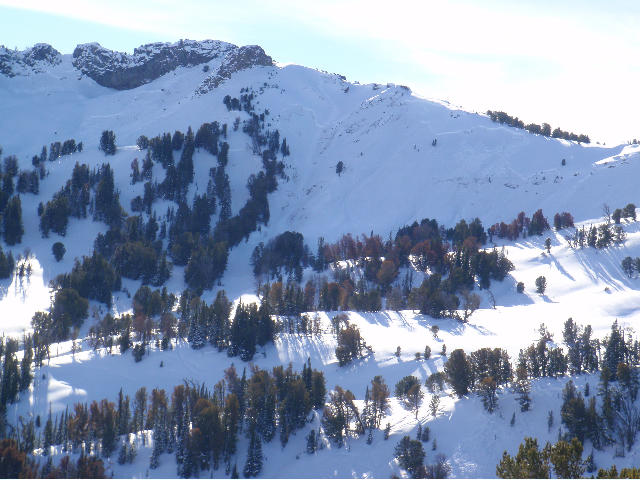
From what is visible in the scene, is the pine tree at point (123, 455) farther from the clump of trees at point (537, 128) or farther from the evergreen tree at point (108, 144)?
the clump of trees at point (537, 128)

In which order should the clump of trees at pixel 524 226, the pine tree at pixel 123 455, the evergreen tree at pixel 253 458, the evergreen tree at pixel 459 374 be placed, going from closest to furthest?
the evergreen tree at pixel 253 458, the pine tree at pixel 123 455, the evergreen tree at pixel 459 374, the clump of trees at pixel 524 226

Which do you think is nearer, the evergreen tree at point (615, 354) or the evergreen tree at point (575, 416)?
the evergreen tree at point (575, 416)

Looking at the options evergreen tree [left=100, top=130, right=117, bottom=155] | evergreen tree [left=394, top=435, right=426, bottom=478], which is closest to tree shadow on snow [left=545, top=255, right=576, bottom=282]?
evergreen tree [left=394, top=435, right=426, bottom=478]

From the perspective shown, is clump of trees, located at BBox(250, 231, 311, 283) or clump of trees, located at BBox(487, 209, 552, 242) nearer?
clump of trees, located at BBox(487, 209, 552, 242)

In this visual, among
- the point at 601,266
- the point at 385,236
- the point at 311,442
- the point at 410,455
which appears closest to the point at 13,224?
the point at 385,236

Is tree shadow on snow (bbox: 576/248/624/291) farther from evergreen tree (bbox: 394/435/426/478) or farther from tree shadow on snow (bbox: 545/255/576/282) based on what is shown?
evergreen tree (bbox: 394/435/426/478)

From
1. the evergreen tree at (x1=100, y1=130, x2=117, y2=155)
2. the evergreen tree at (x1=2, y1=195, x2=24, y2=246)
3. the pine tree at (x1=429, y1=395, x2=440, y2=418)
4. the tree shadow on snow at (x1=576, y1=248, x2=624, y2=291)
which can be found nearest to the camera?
the pine tree at (x1=429, y1=395, x2=440, y2=418)

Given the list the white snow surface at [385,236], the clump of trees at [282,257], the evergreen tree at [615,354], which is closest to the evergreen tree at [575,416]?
the white snow surface at [385,236]

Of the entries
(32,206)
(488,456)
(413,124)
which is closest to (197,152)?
(32,206)

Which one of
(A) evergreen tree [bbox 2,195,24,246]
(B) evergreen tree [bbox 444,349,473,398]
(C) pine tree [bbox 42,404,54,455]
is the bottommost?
(C) pine tree [bbox 42,404,54,455]
